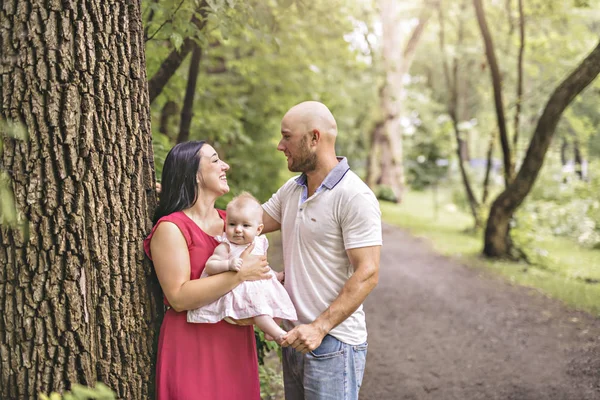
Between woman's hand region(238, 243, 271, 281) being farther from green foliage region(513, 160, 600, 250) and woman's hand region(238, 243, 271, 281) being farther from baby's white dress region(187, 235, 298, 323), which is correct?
green foliage region(513, 160, 600, 250)

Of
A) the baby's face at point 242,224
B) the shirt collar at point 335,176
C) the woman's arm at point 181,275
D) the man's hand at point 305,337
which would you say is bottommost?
the man's hand at point 305,337

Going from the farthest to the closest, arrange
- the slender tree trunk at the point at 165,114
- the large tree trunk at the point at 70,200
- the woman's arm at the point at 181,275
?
the slender tree trunk at the point at 165,114 < the woman's arm at the point at 181,275 < the large tree trunk at the point at 70,200

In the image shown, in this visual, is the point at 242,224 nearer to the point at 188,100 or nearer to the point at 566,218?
the point at 188,100

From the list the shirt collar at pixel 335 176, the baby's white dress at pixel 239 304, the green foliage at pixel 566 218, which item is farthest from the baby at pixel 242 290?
the green foliage at pixel 566 218

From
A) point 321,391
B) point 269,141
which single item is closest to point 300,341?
point 321,391

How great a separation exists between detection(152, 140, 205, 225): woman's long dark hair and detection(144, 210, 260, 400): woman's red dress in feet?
Result: 0.25

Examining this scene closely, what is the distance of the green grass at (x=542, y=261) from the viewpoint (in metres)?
9.15

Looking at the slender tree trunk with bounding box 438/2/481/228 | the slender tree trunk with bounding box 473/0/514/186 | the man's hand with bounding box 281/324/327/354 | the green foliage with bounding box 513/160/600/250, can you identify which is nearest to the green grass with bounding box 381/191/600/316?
the green foliage with bounding box 513/160/600/250

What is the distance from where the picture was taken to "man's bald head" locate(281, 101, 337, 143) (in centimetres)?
288

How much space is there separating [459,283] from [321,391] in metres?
7.85

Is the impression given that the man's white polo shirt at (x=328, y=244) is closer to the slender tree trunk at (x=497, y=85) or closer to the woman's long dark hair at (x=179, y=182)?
the woman's long dark hair at (x=179, y=182)

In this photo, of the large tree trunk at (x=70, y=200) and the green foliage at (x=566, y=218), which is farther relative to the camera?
the green foliage at (x=566, y=218)

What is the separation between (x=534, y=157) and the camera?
10.3 meters

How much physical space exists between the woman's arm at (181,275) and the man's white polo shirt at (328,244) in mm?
320
